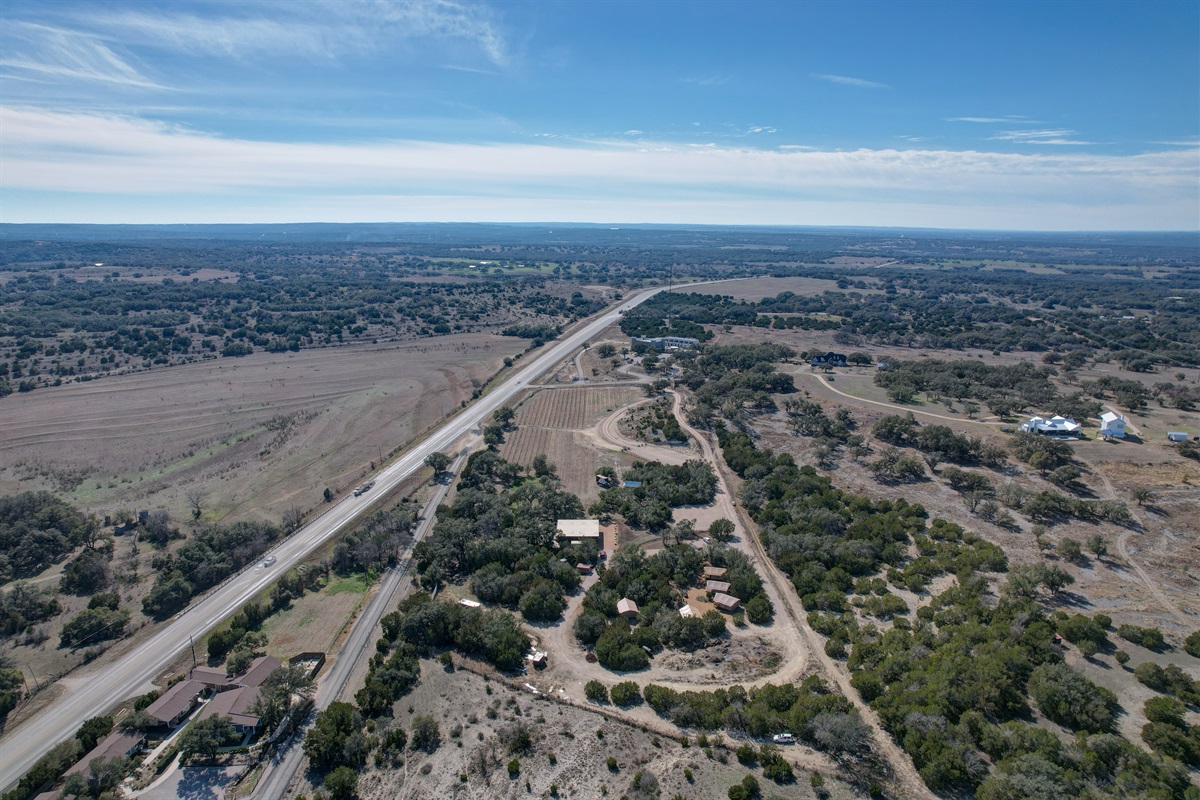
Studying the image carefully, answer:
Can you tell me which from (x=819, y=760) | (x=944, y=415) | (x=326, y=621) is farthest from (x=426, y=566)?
(x=944, y=415)

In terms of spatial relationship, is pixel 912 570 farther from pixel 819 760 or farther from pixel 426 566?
pixel 426 566

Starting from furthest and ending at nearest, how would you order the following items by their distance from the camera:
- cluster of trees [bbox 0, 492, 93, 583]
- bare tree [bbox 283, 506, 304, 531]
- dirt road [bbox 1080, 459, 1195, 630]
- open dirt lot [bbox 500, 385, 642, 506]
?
1. open dirt lot [bbox 500, 385, 642, 506]
2. bare tree [bbox 283, 506, 304, 531]
3. cluster of trees [bbox 0, 492, 93, 583]
4. dirt road [bbox 1080, 459, 1195, 630]

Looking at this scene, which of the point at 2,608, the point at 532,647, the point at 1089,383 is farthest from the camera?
the point at 1089,383

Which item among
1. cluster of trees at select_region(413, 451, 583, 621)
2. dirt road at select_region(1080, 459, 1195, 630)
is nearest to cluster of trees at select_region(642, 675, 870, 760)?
cluster of trees at select_region(413, 451, 583, 621)

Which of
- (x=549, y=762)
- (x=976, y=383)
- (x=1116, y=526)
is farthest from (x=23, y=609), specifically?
(x=976, y=383)

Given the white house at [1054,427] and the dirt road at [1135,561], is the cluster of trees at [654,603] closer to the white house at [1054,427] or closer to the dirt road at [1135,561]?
the dirt road at [1135,561]

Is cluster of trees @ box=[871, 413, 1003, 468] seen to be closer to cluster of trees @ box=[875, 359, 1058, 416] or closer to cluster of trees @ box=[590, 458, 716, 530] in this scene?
cluster of trees @ box=[875, 359, 1058, 416]

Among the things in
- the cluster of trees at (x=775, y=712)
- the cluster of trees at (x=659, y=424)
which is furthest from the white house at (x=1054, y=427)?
the cluster of trees at (x=775, y=712)
